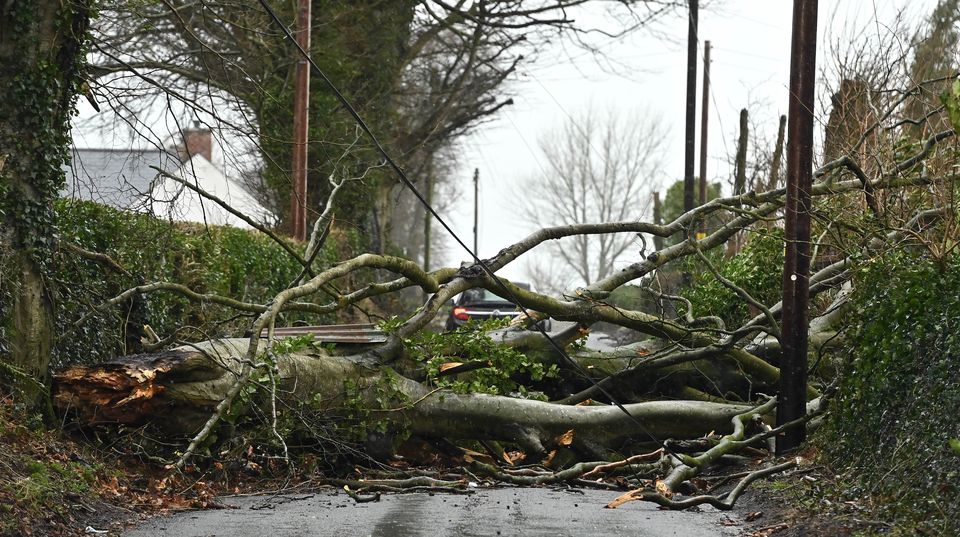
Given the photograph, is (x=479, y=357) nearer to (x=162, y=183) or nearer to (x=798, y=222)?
(x=798, y=222)

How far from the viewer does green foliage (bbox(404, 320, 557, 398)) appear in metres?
11.7

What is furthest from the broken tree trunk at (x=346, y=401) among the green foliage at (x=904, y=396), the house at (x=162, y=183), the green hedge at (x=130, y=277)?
the green foliage at (x=904, y=396)

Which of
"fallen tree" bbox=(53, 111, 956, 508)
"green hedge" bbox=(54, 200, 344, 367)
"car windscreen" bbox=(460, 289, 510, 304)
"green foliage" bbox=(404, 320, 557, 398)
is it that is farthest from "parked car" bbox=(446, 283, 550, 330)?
"green foliage" bbox=(404, 320, 557, 398)

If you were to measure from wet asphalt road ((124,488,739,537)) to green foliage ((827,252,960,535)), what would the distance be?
1.15 m

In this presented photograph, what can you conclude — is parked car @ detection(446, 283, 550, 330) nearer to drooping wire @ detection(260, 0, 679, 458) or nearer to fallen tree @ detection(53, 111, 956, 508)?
fallen tree @ detection(53, 111, 956, 508)

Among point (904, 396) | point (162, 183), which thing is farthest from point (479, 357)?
point (904, 396)

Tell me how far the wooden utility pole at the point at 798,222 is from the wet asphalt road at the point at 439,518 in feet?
7.26

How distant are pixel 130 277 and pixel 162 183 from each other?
1.00 metres

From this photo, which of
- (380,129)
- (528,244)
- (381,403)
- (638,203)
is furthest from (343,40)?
(638,203)

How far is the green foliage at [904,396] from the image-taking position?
23.2ft

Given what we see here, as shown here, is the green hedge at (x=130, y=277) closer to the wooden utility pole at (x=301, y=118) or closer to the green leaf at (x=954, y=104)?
the wooden utility pole at (x=301, y=118)

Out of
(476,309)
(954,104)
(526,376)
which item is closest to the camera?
(954,104)

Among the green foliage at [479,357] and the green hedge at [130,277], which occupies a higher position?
the green hedge at [130,277]

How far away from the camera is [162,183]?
38.0 feet
